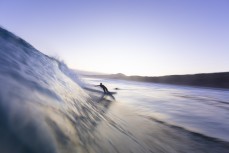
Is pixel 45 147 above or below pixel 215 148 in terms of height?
above

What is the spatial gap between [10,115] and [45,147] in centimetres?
45

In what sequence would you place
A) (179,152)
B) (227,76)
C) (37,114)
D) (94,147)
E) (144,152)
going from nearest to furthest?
(37,114) < (94,147) < (144,152) < (179,152) < (227,76)

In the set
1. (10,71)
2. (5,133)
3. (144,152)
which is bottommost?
(144,152)

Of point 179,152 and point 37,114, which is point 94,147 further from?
point 179,152

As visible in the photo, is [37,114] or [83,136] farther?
[83,136]

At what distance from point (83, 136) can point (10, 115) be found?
1040mm

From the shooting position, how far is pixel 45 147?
5.35 ft

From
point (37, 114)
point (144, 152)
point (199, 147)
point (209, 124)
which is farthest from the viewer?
point (209, 124)

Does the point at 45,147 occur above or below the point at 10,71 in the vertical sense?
below

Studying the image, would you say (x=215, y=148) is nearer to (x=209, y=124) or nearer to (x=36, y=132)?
(x=209, y=124)

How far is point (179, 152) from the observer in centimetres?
421

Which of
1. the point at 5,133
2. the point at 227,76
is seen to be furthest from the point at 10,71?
the point at 227,76

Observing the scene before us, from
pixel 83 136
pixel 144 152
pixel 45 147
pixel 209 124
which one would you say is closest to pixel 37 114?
pixel 45 147

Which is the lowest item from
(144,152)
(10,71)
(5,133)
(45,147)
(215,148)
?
(215,148)
